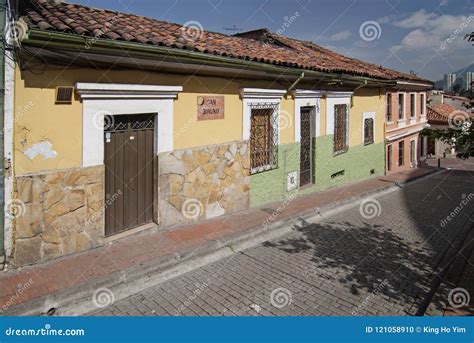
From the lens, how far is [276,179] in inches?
376

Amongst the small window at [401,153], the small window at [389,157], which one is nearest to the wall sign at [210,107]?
the small window at [389,157]

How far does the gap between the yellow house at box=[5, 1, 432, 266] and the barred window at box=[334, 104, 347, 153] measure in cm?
201

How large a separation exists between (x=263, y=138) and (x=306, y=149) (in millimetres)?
2252

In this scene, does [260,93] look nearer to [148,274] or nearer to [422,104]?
[148,274]

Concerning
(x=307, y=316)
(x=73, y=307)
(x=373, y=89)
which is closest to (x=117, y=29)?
(x=73, y=307)

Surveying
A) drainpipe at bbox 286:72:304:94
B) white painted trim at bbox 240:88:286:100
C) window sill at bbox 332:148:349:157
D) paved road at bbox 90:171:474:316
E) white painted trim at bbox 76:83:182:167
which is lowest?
paved road at bbox 90:171:474:316

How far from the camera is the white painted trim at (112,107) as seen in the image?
5531mm

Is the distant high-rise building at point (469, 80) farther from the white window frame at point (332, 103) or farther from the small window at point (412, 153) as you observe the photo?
the small window at point (412, 153)

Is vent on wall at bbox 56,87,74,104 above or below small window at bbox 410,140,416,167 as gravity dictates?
above

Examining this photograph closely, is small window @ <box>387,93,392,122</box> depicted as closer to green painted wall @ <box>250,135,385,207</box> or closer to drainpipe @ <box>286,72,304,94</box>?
green painted wall @ <box>250,135,385,207</box>

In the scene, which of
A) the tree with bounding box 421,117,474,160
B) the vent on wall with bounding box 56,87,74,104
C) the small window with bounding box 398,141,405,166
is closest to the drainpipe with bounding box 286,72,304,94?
the tree with bounding box 421,117,474,160

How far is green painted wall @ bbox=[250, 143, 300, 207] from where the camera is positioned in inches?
350

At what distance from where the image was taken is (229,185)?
26.6 ft

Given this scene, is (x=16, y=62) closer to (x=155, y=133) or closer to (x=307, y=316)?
(x=155, y=133)
